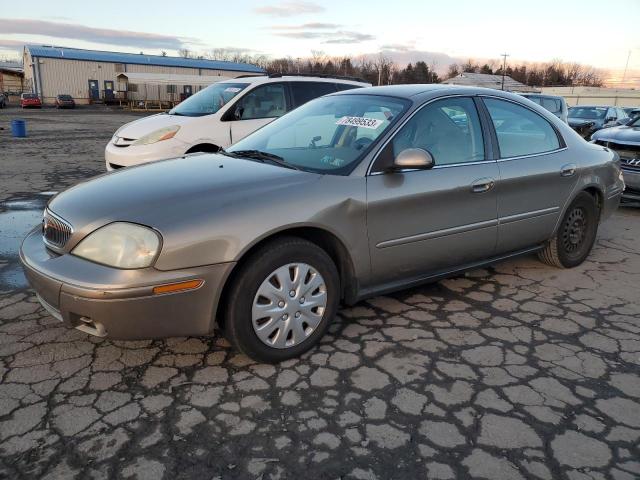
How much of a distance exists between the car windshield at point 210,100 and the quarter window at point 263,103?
0.77 ft

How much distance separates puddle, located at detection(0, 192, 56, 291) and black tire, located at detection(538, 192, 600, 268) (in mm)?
4490

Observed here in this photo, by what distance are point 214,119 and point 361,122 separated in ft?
13.2

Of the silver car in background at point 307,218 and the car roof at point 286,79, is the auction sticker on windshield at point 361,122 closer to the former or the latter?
the silver car in background at point 307,218

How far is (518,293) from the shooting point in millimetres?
4176

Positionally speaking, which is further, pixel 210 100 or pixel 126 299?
pixel 210 100

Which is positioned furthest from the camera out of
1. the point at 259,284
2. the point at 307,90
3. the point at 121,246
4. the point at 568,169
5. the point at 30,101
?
the point at 30,101

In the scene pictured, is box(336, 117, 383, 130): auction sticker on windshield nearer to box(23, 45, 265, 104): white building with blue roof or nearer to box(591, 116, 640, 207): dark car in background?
box(591, 116, 640, 207): dark car in background

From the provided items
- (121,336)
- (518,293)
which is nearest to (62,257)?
(121,336)

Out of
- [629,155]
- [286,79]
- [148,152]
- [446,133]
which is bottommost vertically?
[148,152]

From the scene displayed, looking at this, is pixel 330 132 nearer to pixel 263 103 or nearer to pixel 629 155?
pixel 263 103

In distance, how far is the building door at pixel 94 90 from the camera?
53531mm

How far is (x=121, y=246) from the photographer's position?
259 centimetres

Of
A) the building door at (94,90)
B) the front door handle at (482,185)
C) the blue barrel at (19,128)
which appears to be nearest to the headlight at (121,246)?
the front door handle at (482,185)

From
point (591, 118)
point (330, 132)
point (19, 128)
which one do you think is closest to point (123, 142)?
point (330, 132)
